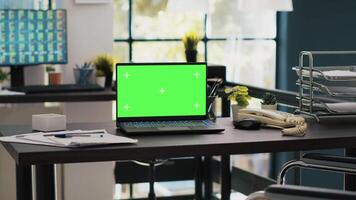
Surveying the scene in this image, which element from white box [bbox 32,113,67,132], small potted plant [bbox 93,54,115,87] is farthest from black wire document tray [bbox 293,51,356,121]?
small potted plant [bbox 93,54,115,87]

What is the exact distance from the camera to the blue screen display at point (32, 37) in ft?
16.6

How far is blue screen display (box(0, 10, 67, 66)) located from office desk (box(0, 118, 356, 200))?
7.21 ft

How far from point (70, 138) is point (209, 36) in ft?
14.4

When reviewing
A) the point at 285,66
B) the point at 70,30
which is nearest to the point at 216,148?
the point at 70,30

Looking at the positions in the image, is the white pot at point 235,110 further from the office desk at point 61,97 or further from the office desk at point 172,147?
the office desk at point 61,97

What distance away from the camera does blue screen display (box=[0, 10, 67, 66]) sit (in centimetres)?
506

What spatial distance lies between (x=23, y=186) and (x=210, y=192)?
110 inches

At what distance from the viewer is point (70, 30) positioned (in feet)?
17.5

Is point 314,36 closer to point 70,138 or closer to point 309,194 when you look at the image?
point 70,138

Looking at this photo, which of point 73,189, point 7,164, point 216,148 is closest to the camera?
point 216,148

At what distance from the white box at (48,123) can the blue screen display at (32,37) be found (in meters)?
2.28

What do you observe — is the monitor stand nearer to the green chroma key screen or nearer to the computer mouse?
the green chroma key screen

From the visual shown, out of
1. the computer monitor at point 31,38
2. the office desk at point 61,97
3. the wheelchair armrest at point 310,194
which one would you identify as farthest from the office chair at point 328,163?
the computer monitor at point 31,38

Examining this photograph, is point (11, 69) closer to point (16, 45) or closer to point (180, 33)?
point (16, 45)
